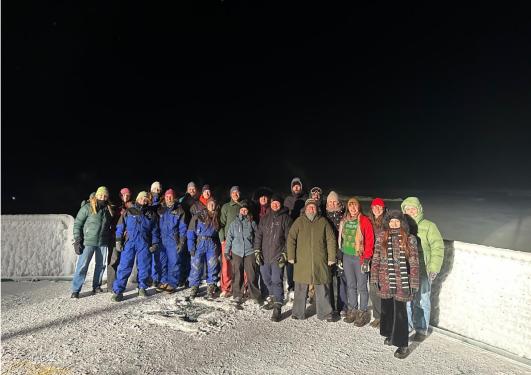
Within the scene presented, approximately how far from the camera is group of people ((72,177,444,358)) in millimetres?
4281

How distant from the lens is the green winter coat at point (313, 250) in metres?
5.01

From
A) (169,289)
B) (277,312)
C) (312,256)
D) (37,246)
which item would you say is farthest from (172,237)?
(37,246)

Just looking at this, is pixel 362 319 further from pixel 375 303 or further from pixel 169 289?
pixel 169 289

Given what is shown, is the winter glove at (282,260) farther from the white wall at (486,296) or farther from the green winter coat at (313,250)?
the white wall at (486,296)

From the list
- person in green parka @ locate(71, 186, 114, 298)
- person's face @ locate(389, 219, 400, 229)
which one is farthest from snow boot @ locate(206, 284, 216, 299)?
person's face @ locate(389, 219, 400, 229)

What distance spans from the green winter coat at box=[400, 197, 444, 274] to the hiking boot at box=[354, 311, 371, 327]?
41.4 inches

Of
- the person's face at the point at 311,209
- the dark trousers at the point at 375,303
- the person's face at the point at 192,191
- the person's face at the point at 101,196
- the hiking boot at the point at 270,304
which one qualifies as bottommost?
the hiking boot at the point at 270,304

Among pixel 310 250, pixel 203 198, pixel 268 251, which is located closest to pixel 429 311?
pixel 310 250

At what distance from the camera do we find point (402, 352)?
4109 mm

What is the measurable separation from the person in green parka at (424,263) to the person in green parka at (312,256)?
3.42ft

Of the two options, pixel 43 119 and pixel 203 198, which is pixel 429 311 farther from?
pixel 43 119

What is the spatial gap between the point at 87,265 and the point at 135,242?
92cm

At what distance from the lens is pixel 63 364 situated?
3.88 metres

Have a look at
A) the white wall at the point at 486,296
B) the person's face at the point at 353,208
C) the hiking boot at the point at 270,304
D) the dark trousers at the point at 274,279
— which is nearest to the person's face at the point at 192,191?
the dark trousers at the point at 274,279
